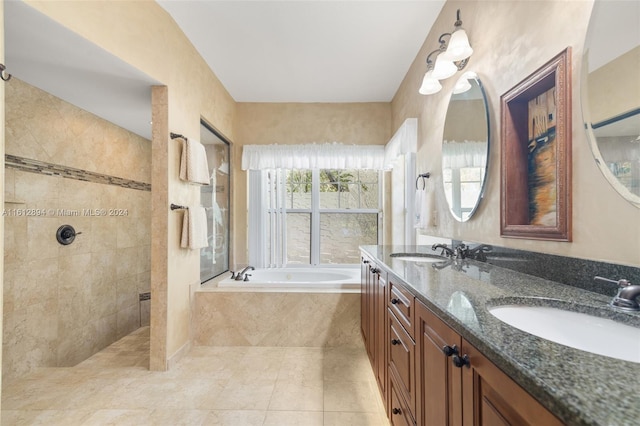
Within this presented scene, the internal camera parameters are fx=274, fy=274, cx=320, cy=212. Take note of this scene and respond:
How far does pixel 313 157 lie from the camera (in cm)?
343

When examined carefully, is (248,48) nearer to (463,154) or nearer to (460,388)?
(463,154)

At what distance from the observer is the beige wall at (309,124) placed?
347cm

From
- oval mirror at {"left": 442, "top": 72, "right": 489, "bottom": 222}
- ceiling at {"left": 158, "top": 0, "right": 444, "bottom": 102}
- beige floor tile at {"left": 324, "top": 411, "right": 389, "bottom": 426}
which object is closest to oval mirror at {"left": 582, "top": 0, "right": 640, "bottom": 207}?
oval mirror at {"left": 442, "top": 72, "right": 489, "bottom": 222}

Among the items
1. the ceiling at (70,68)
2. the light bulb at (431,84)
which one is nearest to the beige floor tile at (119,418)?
the ceiling at (70,68)

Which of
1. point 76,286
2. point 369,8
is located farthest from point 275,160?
point 76,286

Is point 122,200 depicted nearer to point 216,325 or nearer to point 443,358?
point 216,325

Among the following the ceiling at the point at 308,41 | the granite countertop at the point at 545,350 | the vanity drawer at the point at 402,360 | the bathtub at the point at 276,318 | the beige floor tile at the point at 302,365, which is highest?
the ceiling at the point at 308,41

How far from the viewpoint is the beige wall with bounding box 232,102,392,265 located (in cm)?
347

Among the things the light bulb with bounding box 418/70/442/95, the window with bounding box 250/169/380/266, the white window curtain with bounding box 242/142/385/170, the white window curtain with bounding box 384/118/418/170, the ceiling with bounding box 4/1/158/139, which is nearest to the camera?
the ceiling with bounding box 4/1/158/139

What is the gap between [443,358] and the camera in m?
0.79

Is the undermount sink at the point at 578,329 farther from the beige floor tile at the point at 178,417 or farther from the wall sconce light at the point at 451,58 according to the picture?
the beige floor tile at the point at 178,417

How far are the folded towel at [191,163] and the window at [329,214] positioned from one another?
1451 millimetres

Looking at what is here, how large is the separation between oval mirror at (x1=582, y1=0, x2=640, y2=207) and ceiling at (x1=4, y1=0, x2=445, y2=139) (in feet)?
4.51

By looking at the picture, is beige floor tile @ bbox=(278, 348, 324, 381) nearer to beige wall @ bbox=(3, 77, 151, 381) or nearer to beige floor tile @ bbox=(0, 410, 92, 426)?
beige floor tile @ bbox=(0, 410, 92, 426)
